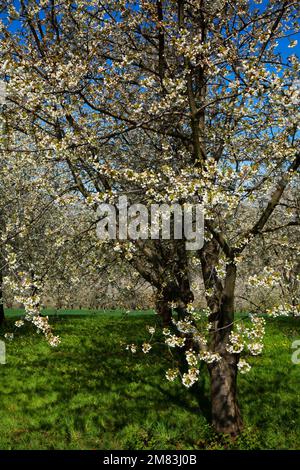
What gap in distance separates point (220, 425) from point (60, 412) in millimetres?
3678

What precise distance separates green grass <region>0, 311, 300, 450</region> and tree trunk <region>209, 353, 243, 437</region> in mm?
239

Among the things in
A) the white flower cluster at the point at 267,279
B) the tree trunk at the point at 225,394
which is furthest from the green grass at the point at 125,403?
the white flower cluster at the point at 267,279

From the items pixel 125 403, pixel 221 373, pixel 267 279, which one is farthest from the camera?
pixel 125 403

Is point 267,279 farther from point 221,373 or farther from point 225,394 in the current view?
point 225,394

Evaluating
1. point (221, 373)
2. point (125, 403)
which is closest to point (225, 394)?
point (221, 373)

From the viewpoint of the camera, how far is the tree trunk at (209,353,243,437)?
28.2 ft

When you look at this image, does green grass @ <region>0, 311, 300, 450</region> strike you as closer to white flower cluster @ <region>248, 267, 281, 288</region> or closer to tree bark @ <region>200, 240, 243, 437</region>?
tree bark @ <region>200, 240, 243, 437</region>

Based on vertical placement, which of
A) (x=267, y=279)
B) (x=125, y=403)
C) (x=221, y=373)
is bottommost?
(x=125, y=403)

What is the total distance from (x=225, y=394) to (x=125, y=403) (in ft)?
9.56

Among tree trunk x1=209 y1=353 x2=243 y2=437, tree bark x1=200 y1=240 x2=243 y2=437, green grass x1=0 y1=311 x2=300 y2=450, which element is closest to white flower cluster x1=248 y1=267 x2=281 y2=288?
tree bark x1=200 y1=240 x2=243 y2=437

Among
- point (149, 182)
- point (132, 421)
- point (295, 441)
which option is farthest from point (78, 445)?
point (149, 182)

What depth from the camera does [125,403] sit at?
34.3ft

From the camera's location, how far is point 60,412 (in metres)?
9.98
